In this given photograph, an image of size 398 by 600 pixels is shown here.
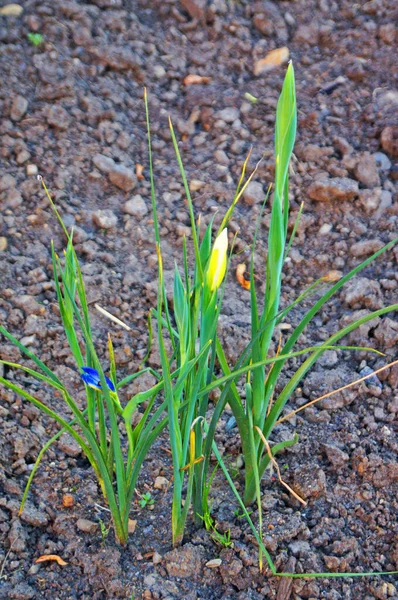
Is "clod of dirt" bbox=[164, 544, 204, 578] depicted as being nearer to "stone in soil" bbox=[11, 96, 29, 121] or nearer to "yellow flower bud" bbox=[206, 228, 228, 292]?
"yellow flower bud" bbox=[206, 228, 228, 292]

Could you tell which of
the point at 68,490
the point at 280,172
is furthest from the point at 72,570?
the point at 280,172

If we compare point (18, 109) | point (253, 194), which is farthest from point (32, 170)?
point (253, 194)

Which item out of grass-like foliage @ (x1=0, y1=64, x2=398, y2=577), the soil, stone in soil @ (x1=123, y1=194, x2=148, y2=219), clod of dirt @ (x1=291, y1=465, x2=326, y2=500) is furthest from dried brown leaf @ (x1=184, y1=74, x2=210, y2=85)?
clod of dirt @ (x1=291, y1=465, x2=326, y2=500)

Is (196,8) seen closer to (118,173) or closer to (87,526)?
(118,173)

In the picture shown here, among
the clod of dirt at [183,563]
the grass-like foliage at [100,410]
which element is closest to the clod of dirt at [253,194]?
the grass-like foliage at [100,410]

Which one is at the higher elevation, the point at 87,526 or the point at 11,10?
the point at 11,10

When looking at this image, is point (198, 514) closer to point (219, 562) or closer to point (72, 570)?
point (219, 562)
